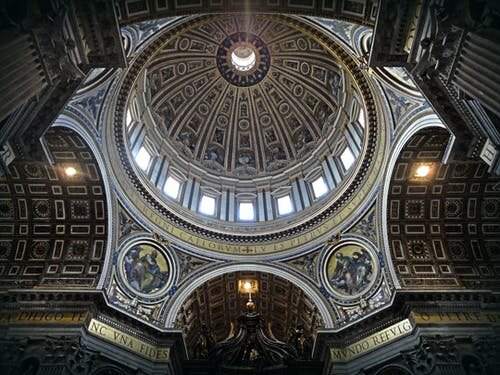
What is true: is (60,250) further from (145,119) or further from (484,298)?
(484,298)

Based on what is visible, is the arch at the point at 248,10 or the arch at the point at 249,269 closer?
the arch at the point at 248,10

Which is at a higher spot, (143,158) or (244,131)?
(244,131)

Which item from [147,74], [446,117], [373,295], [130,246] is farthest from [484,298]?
[147,74]

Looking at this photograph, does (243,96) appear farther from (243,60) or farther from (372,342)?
(372,342)

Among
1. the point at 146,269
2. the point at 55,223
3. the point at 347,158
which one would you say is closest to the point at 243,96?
the point at 347,158

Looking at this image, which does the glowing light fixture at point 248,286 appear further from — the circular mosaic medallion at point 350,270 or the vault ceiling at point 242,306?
the circular mosaic medallion at point 350,270

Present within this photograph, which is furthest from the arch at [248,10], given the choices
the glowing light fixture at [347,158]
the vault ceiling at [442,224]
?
the glowing light fixture at [347,158]
